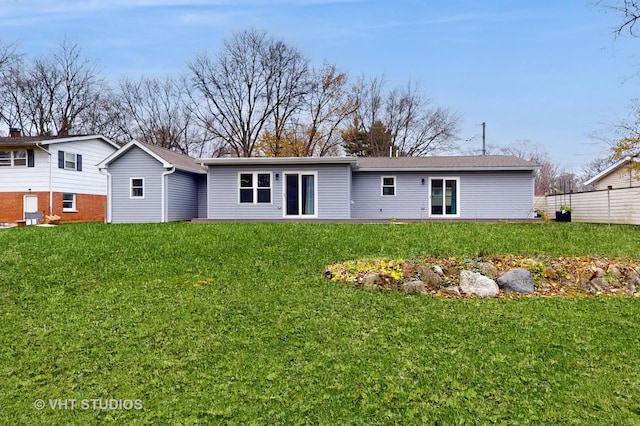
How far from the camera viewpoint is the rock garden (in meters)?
5.37

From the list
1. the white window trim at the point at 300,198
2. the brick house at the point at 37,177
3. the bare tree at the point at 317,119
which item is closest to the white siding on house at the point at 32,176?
the brick house at the point at 37,177

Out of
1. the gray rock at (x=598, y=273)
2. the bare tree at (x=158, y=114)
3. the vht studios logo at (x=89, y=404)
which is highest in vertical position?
the bare tree at (x=158, y=114)

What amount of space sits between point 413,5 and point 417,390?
1160 cm

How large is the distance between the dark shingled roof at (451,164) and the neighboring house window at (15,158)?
15.2 meters

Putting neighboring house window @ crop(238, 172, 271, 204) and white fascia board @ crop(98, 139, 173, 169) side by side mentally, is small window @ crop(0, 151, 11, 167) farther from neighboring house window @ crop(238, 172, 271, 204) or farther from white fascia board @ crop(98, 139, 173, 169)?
neighboring house window @ crop(238, 172, 271, 204)

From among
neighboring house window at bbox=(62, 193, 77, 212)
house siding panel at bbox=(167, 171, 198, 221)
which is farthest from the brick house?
house siding panel at bbox=(167, 171, 198, 221)

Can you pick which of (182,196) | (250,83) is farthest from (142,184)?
(250,83)

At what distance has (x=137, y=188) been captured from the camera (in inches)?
598

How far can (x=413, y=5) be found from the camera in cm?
1163

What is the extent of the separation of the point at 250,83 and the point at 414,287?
27.1 metres

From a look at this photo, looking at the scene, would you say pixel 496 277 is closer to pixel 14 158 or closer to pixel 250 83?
pixel 14 158

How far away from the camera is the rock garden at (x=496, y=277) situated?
537 cm

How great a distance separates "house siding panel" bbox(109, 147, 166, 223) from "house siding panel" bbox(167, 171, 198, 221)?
39 centimetres

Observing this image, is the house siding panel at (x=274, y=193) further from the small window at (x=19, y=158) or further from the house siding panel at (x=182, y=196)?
the small window at (x=19, y=158)
